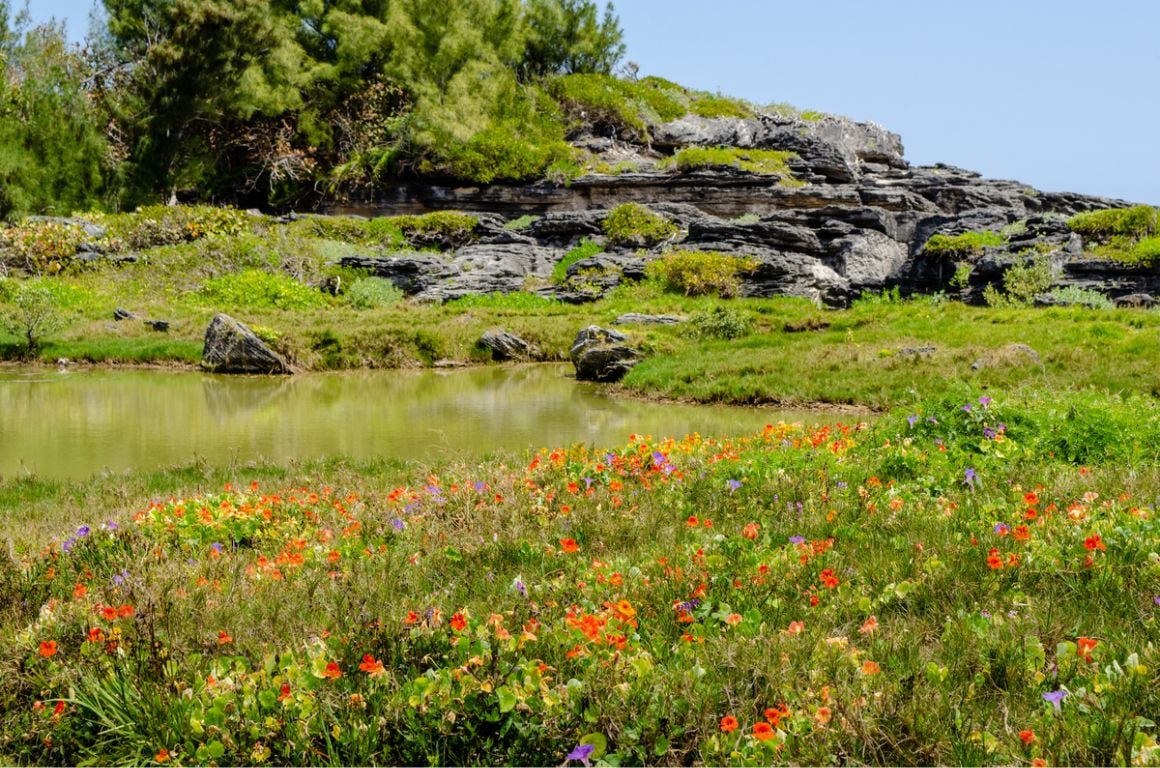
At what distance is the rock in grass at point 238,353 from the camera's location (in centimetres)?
2127

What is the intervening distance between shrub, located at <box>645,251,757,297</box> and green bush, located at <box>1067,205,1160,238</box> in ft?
41.1

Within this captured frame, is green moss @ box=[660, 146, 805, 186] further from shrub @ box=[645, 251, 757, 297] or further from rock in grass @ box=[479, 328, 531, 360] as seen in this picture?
rock in grass @ box=[479, 328, 531, 360]

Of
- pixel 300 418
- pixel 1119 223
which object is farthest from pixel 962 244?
pixel 300 418

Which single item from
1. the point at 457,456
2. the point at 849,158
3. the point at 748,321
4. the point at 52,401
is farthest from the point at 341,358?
the point at 849,158

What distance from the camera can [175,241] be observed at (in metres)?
34.9

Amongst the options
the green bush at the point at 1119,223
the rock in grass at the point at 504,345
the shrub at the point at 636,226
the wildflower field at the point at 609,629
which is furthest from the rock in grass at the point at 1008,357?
the shrub at the point at 636,226

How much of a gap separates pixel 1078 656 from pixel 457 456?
757cm

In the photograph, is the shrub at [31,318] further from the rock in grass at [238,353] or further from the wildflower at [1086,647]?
the wildflower at [1086,647]

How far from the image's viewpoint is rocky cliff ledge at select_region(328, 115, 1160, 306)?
3112 centimetres

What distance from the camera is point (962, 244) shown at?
32.0 m

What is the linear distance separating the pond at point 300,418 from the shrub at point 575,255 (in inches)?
556

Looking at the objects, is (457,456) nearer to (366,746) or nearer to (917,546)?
(917,546)

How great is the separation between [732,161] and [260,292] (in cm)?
2372

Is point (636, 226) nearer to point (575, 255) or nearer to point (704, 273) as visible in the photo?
point (575, 255)
